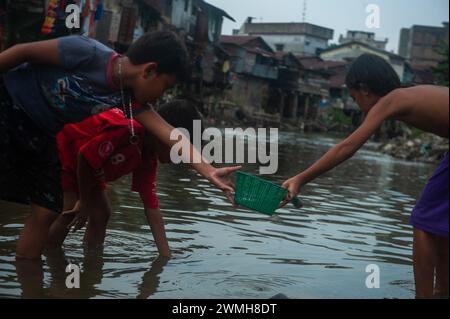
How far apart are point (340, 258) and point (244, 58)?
3947 centimetres

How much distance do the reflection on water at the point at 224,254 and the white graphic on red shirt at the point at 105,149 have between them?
680 mm

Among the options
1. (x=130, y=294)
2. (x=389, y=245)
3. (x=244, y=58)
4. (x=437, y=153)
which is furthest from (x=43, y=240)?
(x=244, y=58)

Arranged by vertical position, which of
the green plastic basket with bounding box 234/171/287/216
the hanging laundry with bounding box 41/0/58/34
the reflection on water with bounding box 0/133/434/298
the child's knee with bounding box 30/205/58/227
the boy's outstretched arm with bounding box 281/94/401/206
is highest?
the hanging laundry with bounding box 41/0/58/34

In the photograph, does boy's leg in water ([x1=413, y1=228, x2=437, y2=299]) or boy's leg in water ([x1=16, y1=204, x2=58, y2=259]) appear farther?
boy's leg in water ([x1=16, y1=204, x2=58, y2=259])

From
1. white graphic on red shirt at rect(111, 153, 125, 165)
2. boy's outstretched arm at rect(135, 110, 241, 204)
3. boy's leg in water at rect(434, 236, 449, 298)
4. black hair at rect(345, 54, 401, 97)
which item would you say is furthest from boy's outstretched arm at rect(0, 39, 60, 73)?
boy's leg in water at rect(434, 236, 449, 298)

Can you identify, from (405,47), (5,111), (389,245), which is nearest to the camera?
(5,111)

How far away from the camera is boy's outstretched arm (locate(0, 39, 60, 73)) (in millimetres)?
3158

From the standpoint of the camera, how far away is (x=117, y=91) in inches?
130

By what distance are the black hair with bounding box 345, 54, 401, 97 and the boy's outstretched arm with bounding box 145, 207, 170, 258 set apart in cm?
165

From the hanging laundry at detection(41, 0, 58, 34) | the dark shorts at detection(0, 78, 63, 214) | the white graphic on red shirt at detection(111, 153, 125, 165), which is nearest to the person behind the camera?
the dark shorts at detection(0, 78, 63, 214)

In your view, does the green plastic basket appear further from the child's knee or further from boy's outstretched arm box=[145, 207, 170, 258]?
boy's outstretched arm box=[145, 207, 170, 258]

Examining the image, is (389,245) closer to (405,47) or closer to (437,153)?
(437,153)

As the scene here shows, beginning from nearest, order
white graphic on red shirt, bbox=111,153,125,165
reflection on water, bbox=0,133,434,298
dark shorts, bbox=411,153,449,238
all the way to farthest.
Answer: dark shorts, bbox=411,153,449,238
reflection on water, bbox=0,133,434,298
white graphic on red shirt, bbox=111,153,125,165

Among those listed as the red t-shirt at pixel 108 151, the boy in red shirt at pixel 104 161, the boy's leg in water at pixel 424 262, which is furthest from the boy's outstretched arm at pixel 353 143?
the red t-shirt at pixel 108 151
